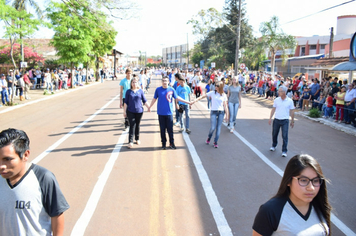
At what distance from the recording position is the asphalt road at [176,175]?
450 cm

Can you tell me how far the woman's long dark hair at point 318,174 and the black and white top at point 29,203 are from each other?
1716 millimetres

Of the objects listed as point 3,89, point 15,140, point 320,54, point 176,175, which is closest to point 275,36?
point 320,54

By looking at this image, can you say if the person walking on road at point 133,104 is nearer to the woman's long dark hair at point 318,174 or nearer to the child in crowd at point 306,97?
the woman's long dark hair at point 318,174

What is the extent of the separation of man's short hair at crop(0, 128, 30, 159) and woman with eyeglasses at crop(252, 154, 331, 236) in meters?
1.83

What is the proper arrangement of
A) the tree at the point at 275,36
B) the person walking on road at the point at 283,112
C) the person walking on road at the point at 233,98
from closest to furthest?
1. the person walking on road at the point at 283,112
2. the person walking on road at the point at 233,98
3. the tree at the point at 275,36

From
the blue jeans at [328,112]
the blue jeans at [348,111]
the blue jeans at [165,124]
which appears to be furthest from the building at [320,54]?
the blue jeans at [165,124]

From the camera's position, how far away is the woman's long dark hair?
2172mm

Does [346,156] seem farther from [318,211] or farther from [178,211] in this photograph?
[318,211]

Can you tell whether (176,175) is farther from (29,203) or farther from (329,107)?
(329,107)

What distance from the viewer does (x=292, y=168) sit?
87.2 inches

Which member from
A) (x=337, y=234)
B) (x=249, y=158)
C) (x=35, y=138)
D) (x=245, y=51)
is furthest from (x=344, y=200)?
(x=245, y=51)

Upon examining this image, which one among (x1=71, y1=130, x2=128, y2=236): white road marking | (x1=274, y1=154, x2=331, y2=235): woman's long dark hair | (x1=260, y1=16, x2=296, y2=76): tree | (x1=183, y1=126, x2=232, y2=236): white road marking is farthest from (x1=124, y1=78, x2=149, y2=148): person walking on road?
(x1=260, y1=16, x2=296, y2=76): tree

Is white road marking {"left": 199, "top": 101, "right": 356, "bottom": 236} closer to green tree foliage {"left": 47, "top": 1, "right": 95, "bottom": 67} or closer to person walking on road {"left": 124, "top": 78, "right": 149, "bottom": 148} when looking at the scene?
person walking on road {"left": 124, "top": 78, "right": 149, "bottom": 148}

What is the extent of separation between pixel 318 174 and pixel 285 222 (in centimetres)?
41
